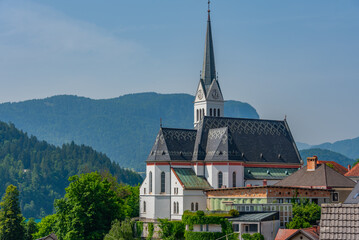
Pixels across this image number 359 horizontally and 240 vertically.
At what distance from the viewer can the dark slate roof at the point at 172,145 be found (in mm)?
96562

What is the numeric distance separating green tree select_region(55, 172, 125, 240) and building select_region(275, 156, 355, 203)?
24782mm

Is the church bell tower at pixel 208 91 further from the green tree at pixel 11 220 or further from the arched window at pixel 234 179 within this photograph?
the green tree at pixel 11 220

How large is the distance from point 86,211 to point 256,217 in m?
25.3

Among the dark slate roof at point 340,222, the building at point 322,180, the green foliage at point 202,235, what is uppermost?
the building at point 322,180

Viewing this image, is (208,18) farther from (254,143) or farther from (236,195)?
(236,195)

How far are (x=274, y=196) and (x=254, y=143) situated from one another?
2287 cm

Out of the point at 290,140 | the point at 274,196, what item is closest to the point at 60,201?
the point at 274,196

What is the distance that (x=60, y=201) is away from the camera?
297 ft

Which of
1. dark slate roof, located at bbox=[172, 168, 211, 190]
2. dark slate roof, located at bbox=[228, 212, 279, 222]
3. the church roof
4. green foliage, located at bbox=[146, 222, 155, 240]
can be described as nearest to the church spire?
the church roof

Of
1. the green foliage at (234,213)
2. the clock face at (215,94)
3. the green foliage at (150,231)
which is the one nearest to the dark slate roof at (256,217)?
the green foliage at (234,213)

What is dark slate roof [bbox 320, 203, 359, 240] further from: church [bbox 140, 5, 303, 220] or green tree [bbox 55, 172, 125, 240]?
church [bbox 140, 5, 303, 220]

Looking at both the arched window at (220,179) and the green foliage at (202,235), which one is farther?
the arched window at (220,179)

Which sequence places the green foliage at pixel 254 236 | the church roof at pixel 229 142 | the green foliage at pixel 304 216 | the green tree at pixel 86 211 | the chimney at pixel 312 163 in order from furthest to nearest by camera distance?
1. the church roof at pixel 229 142
2. the chimney at pixel 312 163
3. the green tree at pixel 86 211
4. the green foliage at pixel 304 216
5. the green foliage at pixel 254 236

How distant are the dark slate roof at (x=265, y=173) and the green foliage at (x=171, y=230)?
58.9 ft
